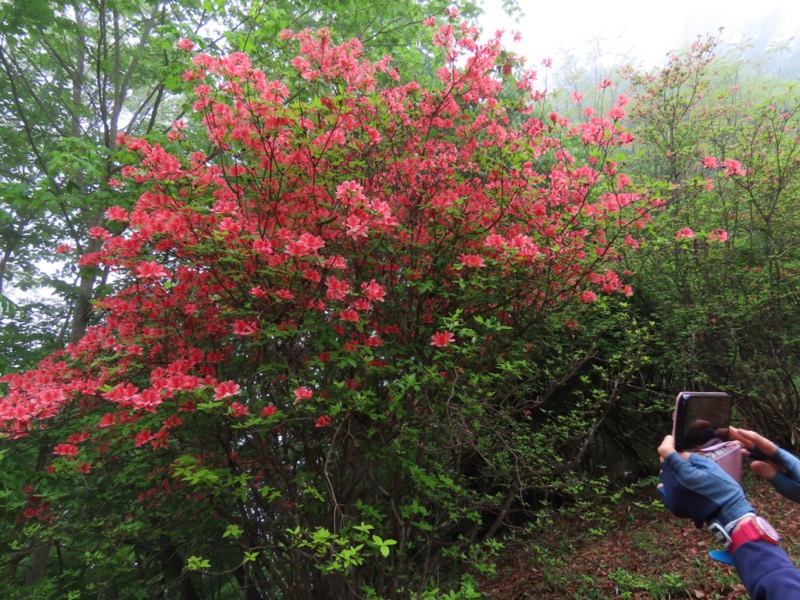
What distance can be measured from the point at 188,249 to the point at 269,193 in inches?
27.3

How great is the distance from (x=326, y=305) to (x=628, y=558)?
3889mm

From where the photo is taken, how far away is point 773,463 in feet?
4.54

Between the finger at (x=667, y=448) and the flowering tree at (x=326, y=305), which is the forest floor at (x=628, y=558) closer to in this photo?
the flowering tree at (x=326, y=305)

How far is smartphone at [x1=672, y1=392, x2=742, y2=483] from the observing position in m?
1.28

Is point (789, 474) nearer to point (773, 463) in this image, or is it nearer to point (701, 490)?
point (773, 463)

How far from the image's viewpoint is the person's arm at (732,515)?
1.04m

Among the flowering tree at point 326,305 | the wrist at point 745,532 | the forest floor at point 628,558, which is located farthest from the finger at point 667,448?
the forest floor at point 628,558

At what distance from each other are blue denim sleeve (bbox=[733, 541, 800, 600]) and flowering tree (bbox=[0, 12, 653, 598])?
5.25ft

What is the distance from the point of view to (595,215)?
3326 mm

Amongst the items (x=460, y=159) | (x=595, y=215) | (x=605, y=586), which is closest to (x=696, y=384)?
(x=605, y=586)

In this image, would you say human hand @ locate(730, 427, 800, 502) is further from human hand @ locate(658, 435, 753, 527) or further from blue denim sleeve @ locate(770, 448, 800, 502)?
human hand @ locate(658, 435, 753, 527)

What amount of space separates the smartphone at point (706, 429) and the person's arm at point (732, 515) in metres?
0.05

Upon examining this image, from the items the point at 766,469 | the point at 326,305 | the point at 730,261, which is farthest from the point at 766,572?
the point at 730,261

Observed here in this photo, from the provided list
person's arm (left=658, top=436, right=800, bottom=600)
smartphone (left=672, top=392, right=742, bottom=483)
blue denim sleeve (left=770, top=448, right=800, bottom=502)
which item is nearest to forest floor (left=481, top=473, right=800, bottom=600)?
blue denim sleeve (left=770, top=448, right=800, bottom=502)
